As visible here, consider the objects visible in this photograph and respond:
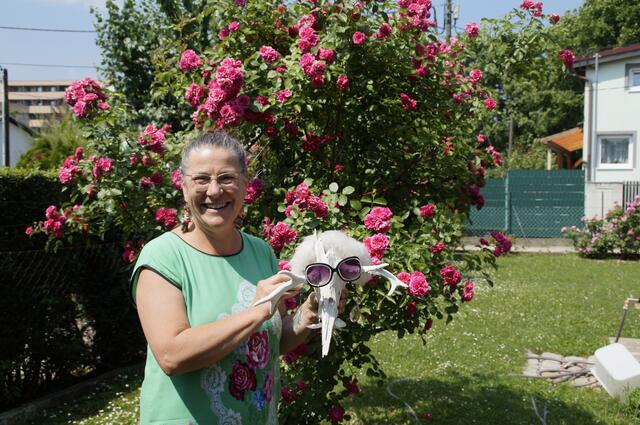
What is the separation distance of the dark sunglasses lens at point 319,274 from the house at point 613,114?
751 inches

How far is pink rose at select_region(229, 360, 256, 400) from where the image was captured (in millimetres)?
1801

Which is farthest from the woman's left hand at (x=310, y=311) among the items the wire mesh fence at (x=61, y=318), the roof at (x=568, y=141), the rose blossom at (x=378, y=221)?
the roof at (x=568, y=141)

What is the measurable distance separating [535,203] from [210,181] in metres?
17.4

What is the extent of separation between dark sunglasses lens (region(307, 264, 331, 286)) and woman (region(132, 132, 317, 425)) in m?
0.08

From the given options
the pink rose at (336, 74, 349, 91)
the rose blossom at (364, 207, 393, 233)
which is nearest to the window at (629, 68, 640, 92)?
the pink rose at (336, 74, 349, 91)

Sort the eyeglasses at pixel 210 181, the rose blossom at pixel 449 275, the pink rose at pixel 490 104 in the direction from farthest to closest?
1. the pink rose at pixel 490 104
2. the rose blossom at pixel 449 275
3. the eyeglasses at pixel 210 181

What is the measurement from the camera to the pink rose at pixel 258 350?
73.0 inches

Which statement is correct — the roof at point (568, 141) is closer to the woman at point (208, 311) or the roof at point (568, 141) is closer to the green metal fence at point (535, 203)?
the green metal fence at point (535, 203)

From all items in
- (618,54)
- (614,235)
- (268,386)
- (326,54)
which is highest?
(618,54)

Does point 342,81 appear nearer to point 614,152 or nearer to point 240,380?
point 240,380

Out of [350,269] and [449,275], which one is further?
[449,275]

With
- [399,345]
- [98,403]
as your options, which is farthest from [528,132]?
[98,403]

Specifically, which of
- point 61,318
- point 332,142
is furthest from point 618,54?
point 61,318

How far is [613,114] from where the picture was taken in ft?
63.8
